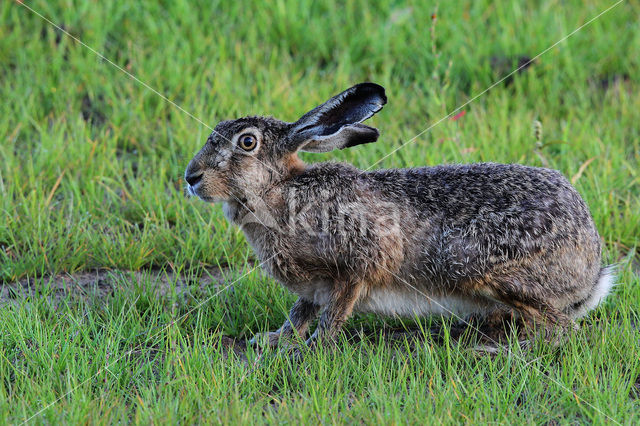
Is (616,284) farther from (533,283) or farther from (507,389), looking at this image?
(507,389)

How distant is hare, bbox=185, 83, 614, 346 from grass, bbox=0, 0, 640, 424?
282 millimetres

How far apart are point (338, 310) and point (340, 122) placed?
3.10 ft

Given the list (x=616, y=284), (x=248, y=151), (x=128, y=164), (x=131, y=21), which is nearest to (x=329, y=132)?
(x=248, y=151)

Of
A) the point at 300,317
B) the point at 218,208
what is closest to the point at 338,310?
the point at 300,317

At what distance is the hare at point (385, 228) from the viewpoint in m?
4.64

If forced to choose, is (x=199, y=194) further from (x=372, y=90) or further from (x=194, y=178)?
(x=372, y=90)

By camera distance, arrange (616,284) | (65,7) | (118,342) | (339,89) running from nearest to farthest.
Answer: (118,342), (616,284), (339,89), (65,7)

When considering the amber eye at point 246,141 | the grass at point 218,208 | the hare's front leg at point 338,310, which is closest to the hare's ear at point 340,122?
the amber eye at point 246,141

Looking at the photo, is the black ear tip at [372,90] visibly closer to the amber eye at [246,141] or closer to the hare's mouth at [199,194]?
the amber eye at [246,141]

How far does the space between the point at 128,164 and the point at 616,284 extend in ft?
11.1

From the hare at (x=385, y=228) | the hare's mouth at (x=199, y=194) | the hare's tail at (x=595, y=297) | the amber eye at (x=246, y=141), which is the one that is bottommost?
the hare's tail at (x=595, y=297)

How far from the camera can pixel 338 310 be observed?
4.66 meters

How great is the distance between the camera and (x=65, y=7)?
26.2 ft

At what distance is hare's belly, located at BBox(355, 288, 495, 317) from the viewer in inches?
187
